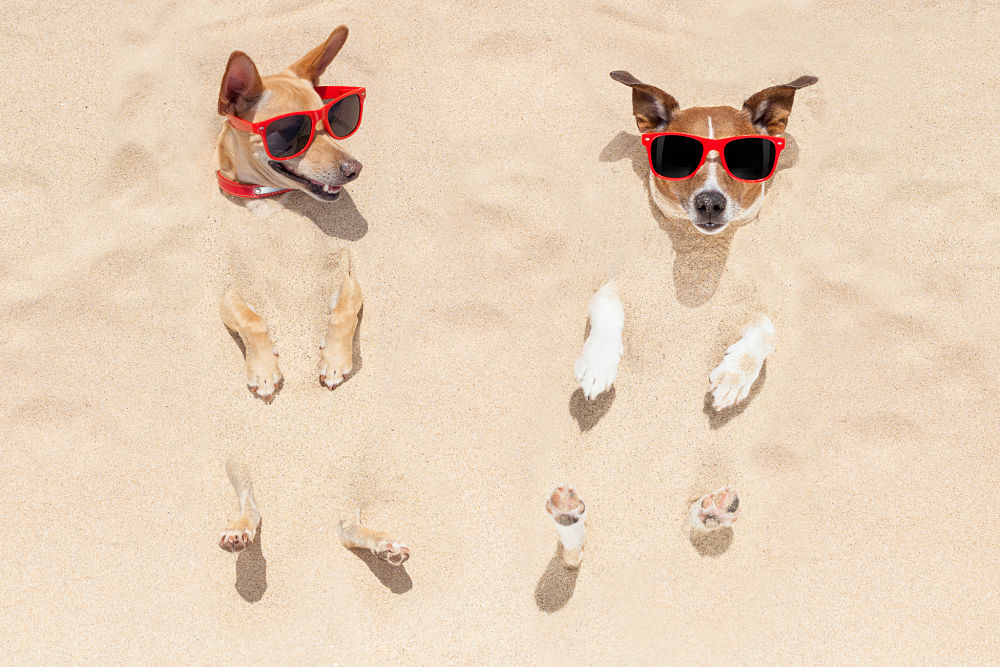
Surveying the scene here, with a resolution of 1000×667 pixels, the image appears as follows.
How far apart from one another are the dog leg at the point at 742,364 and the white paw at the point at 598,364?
21.4 inches

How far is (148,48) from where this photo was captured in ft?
15.6

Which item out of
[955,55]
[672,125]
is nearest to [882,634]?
[672,125]

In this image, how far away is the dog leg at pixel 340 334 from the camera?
14.0ft

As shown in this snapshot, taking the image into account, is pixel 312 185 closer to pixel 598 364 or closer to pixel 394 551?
pixel 598 364

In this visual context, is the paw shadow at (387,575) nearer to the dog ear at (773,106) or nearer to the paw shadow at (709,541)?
the paw shadow at (709,541)

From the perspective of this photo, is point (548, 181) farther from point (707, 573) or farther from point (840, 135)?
point (707, 573)

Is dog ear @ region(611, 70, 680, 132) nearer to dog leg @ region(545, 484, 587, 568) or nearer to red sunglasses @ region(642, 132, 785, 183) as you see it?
red sunglasses @ region(642, 132, 785, 183)

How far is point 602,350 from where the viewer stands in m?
4.23

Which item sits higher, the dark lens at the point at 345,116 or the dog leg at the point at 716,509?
the dark lens at the point at 345,116

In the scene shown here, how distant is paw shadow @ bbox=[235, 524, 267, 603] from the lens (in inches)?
171

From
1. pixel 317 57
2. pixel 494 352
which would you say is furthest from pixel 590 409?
pixel 317 57

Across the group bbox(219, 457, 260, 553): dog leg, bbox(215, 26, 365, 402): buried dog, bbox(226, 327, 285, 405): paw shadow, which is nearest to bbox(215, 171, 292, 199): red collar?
bbox(215, 26, 365, 402): buried dog

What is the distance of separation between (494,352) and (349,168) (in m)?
1.27

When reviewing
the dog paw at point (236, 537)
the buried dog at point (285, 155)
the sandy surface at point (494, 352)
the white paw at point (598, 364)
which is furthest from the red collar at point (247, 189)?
the white paw at point (598, 364)
